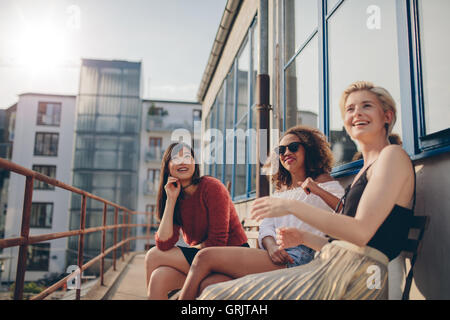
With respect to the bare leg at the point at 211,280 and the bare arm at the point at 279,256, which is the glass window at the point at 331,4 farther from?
the bare leg at the point at 211,280

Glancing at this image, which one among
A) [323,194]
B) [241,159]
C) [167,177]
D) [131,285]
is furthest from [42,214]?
[323,194]

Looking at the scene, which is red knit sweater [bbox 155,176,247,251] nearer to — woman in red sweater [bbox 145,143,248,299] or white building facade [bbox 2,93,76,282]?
woman in red sweater [bbox 145,143,248,299]

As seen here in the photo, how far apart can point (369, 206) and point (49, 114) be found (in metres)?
30.2

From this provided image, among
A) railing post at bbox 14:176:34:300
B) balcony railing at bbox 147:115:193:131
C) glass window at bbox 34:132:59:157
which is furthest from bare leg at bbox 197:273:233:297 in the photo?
glass window at bbox 34:132:59:157

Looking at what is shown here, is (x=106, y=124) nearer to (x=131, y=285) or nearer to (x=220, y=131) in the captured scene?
(x=220, y=131)

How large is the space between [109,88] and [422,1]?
2533 cm

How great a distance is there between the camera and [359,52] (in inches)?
88.7

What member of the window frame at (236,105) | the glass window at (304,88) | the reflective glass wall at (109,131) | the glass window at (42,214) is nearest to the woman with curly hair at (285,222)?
the glass window at (304,88)

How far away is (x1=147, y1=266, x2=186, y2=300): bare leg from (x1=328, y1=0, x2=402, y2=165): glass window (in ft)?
4.13

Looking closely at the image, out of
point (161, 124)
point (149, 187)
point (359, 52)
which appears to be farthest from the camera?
point (161, 124)

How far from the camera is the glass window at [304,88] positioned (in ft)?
9.91

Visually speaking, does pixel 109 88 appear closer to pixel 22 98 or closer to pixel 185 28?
pixel 22 98

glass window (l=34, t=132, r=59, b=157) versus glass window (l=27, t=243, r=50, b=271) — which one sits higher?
glass window (l=34, t=132, r=59, b=157)

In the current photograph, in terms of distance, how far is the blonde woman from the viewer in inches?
41.2
